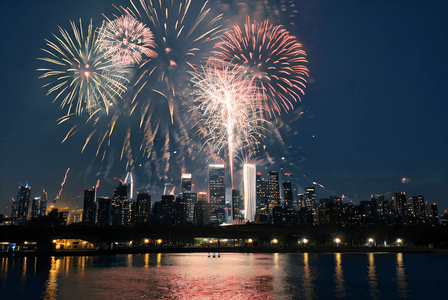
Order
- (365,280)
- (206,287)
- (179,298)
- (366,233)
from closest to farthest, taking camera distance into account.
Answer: (179,298), (206,287), (365,280), (366,233)

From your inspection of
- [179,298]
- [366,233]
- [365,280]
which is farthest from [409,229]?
[179,298]

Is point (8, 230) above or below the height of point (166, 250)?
above

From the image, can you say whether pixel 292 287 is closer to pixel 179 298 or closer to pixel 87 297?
pixel 179 298

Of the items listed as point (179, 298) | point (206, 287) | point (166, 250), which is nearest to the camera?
point (179, 298)

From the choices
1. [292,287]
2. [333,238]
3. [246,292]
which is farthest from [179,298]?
[333,238]

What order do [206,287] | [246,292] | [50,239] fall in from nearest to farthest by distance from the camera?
[246,292] → [206,287] → [50,239]

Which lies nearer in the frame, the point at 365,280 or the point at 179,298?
the point at 179,298

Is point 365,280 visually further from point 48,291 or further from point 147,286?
point 48,291

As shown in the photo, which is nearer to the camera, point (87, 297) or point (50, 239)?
point (87, 297)

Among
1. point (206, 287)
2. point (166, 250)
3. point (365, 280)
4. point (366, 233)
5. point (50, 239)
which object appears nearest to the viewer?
point (206, 287)
